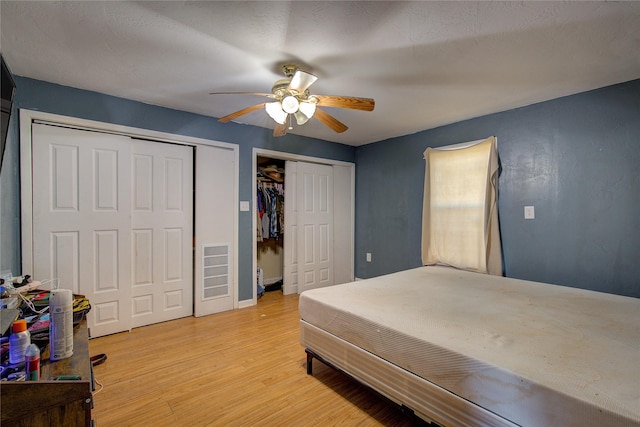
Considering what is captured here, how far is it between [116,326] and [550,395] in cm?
332

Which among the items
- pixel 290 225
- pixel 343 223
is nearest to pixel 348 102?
pixel 290 225

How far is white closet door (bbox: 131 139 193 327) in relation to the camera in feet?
9.53

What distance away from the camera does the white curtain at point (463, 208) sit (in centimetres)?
306

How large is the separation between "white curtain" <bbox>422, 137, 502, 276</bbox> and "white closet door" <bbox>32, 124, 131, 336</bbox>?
3335mm

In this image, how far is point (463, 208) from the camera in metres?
3.27

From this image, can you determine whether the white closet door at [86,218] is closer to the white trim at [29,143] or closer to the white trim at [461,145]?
the white trim at [29,143]

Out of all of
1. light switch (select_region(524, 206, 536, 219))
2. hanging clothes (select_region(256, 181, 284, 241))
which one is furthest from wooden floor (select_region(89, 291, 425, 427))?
light switch (select_region(524, 206, 536, 219))

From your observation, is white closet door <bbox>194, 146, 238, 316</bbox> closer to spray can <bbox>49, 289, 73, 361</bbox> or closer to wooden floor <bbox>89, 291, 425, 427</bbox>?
wooden floor <bbox>89, 291, 425, 427</bbox>

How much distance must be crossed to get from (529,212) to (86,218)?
13.8 feet

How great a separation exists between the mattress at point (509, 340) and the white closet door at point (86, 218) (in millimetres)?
1921

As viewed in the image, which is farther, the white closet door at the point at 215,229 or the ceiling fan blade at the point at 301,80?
the white closet door at the point at 215,229

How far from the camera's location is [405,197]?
157 inches

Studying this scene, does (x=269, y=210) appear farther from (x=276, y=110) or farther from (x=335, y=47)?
(x=335, y=47)

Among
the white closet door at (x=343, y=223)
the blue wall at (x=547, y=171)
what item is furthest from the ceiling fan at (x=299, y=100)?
the white closet door at (x=343, y=223)
